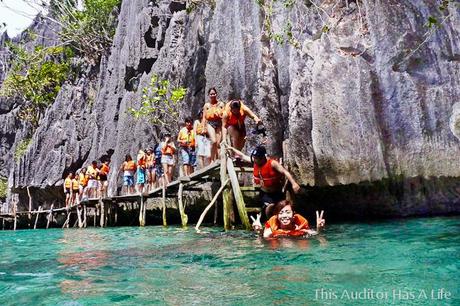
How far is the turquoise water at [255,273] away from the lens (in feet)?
14.3

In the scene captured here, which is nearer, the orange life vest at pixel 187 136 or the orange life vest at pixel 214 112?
the orange life vest at pixel 214 112

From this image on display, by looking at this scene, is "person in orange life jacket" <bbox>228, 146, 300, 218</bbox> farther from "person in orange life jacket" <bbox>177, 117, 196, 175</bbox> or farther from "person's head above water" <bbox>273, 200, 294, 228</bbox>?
"person in orange life jacket" <bbox>177, 117, 196, 175</bbox>

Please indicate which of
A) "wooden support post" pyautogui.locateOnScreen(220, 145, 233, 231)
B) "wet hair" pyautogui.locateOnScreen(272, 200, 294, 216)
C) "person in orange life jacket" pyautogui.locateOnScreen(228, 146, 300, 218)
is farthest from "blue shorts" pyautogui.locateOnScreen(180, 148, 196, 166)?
"wet hair" pyautogui.locateOnScreen(272, 200, 294, 216)

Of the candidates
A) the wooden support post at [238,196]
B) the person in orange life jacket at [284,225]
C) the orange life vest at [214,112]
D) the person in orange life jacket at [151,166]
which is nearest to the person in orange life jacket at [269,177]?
the person in orange life jacket at [284,225]

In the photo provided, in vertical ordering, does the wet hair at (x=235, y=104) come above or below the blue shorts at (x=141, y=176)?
above

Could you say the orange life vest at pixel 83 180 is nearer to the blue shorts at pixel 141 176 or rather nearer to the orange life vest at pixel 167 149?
the blue shorts at pixel 141 176

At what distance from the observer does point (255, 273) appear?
5.37 m

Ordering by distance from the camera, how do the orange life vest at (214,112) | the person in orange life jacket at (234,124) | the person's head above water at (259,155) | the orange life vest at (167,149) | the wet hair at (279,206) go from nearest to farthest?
the wet hair at (279,206)
the person's head above water at (259,155)
the person in orange life jacket at (234,124)
the orange life vest at (214,112)
the orange life vest at (167,149)

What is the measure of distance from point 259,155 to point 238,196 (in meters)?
1.77

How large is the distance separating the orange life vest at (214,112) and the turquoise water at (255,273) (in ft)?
11.7

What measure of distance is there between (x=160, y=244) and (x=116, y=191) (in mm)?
12820

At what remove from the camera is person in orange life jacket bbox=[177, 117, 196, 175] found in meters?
13.3

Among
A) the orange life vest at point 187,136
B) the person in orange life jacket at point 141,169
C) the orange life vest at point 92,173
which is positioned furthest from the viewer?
the orange life vest at point 92,173

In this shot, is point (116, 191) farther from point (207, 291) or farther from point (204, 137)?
point (207, 291)
